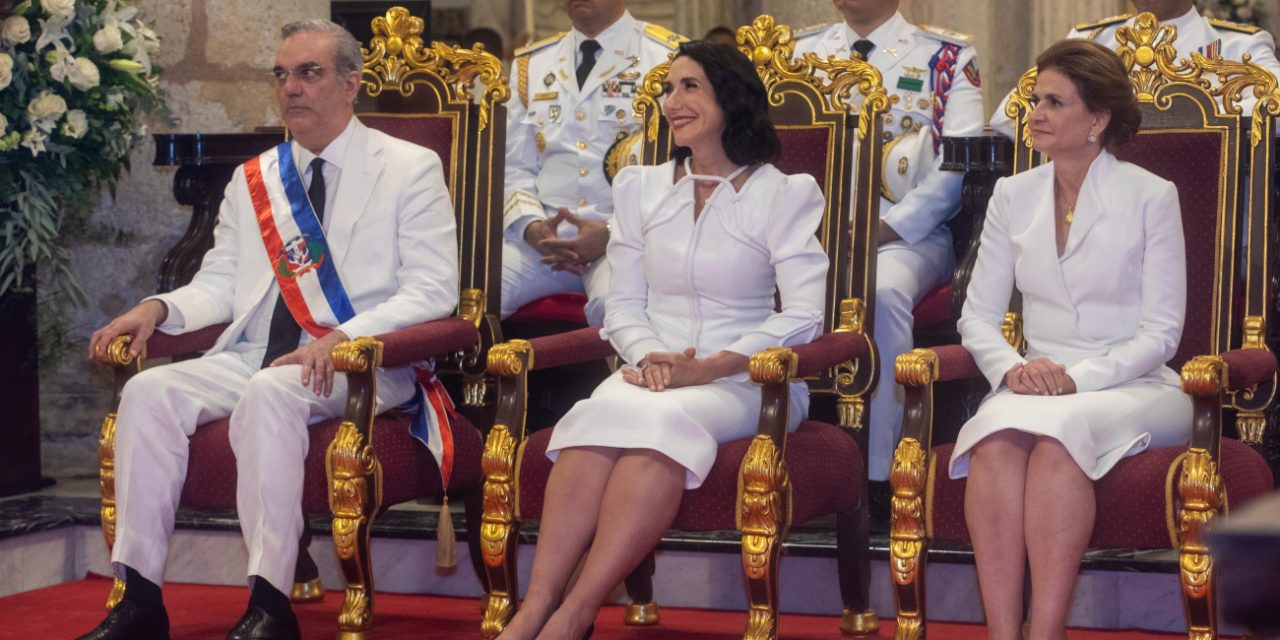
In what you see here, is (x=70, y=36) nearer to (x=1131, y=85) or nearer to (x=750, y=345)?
(x=750, y=345)

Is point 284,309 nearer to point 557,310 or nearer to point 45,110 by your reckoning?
point 557,310

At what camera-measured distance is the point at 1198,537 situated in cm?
306

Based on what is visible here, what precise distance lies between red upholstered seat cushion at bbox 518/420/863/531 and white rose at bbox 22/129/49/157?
1966mm

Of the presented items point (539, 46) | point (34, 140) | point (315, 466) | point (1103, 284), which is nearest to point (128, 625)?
point (315, 466)

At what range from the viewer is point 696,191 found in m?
3.78

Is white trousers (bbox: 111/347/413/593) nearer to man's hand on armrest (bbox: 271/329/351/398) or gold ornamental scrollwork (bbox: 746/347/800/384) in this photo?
man's hand on armrest (bbox: 271/329/351/398)

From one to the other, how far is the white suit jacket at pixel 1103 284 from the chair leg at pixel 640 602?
0.99 meters

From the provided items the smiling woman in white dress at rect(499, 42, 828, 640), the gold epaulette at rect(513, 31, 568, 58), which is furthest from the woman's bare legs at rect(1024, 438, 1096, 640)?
the gold epaulette at rect(513, 31, 568, 58)

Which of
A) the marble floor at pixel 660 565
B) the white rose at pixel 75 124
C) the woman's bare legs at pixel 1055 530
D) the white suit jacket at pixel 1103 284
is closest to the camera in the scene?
the woman's bare legs at pixel 1055 530

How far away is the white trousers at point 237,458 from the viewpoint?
11.4ft

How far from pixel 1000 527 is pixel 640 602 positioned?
43.7 inches

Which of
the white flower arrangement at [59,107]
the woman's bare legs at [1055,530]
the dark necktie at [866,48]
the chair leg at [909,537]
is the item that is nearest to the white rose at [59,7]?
the white flower arrangement at [59,107]

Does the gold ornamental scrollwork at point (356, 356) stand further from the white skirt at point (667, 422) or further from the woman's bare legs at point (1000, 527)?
the woman's bare legs at point (1000, 527)

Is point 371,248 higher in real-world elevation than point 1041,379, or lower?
higher
